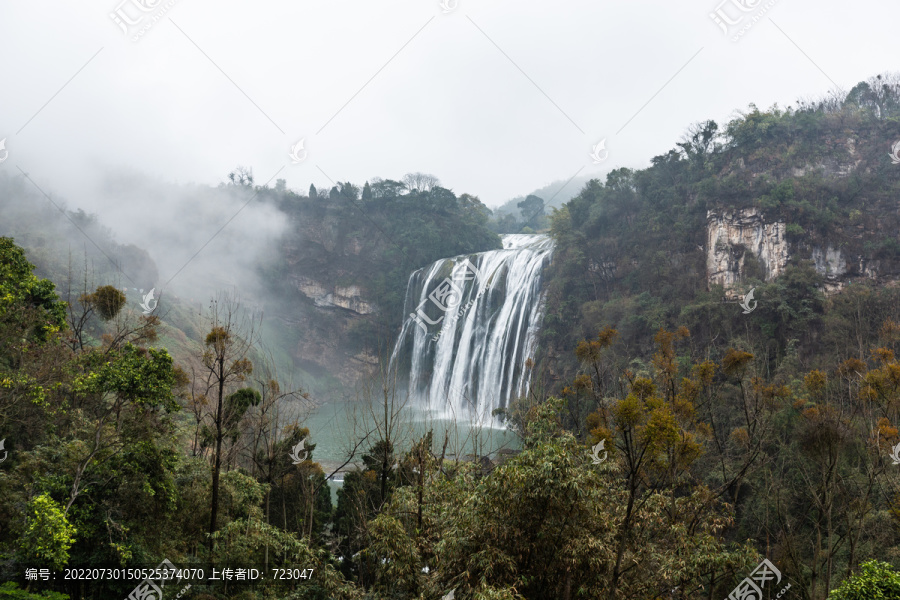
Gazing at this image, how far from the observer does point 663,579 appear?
6.31 meters

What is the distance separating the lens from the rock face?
884 inches

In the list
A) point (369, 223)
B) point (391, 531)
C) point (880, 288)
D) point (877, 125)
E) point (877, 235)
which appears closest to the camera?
point (391, 531)

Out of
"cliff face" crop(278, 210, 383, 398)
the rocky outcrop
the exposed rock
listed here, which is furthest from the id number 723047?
the rocky outcrop

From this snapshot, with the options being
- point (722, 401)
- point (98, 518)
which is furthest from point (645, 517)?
point (722, 401)

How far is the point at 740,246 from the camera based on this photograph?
77.5 ft

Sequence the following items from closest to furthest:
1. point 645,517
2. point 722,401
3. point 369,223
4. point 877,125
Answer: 1. point 645,517
2. point 722,401
3. point 877,125
4. point 369,223

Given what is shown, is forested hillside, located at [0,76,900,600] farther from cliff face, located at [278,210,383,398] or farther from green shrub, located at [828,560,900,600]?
cliff face, located at [278,210,383,398]

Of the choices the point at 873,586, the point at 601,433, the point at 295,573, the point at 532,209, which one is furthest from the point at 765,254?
the point at 532,209

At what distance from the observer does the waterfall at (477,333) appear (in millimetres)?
29594

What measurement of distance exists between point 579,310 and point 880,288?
43.1 ft

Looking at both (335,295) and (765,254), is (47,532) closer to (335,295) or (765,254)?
(765,254)

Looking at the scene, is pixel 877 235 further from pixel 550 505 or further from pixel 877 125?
pixel 550 505

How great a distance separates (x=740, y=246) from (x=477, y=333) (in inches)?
590

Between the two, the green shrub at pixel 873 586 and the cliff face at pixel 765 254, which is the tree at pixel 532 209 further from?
the green shrub at pixel 873 586
